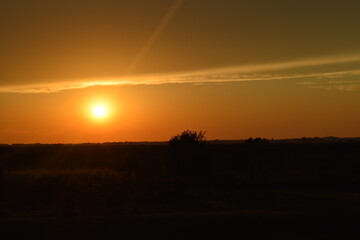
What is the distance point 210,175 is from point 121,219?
30597 mm

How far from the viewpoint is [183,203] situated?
38125 mm

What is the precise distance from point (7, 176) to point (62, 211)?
59.6 ft

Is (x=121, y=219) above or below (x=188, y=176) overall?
below

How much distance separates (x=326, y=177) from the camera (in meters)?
57.0

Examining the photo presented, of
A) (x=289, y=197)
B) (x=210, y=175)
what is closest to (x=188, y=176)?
(x=210, y=175)

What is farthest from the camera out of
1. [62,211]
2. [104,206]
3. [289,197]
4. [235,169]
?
[235,169]

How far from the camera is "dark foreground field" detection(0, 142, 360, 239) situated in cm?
1712

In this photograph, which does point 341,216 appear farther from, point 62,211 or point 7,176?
point 7,176

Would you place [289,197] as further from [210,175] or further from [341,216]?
[341,216]

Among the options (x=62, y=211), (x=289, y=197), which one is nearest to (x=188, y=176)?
(x=289, y=197)

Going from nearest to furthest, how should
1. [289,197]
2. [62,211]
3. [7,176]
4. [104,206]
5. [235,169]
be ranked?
[62,211] → [104,206] → [289,197] → [7,176] → [235,169]

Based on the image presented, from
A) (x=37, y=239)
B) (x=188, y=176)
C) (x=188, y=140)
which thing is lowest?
(x=37, y=239)

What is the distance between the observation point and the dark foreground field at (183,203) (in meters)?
17.1

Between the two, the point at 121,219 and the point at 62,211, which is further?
the point at 62,211
